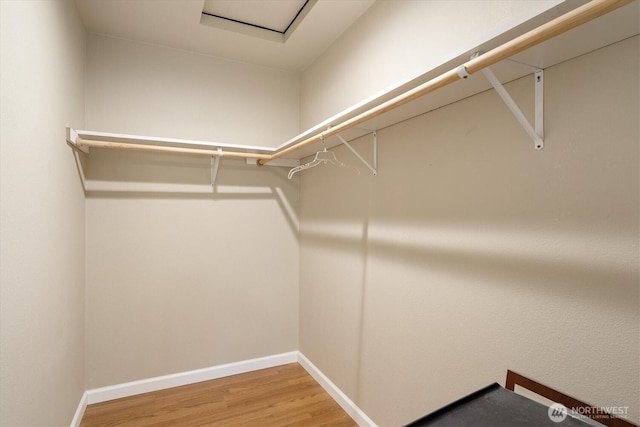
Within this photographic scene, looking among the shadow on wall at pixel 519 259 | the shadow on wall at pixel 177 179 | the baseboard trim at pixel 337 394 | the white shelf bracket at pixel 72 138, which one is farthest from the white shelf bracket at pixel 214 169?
the baseboard trim at pixel 337 394

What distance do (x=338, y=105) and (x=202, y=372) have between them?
2297 mm

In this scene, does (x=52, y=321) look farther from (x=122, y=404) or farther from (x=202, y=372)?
(x=202, y=372)

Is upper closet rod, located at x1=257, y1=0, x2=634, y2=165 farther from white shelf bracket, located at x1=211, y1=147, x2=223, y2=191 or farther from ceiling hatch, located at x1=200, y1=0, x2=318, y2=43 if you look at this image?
white shelf bracket, located at x1=211, y1=147, x2=223, y2=191

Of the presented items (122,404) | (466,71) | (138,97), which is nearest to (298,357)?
(122,404)

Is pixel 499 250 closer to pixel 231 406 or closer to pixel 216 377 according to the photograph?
pixel 231 406

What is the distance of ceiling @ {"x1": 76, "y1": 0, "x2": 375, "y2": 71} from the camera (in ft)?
6.48

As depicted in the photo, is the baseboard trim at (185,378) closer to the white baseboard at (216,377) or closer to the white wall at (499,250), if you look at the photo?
the white baseboard at (216,377)

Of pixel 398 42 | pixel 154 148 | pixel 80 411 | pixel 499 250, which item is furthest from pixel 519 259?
pixel 80 411

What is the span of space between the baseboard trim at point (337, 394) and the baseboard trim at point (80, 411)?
156 centimetres

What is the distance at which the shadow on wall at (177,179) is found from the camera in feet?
7.46

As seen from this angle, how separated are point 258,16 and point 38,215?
1.74 m

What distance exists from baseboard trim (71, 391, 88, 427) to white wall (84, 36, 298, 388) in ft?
0.31

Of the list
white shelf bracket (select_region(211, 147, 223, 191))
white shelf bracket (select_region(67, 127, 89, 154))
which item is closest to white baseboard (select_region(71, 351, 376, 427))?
white shelf bracket (select_region(211, 147, 223, 191))

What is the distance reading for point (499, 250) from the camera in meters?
1.25
